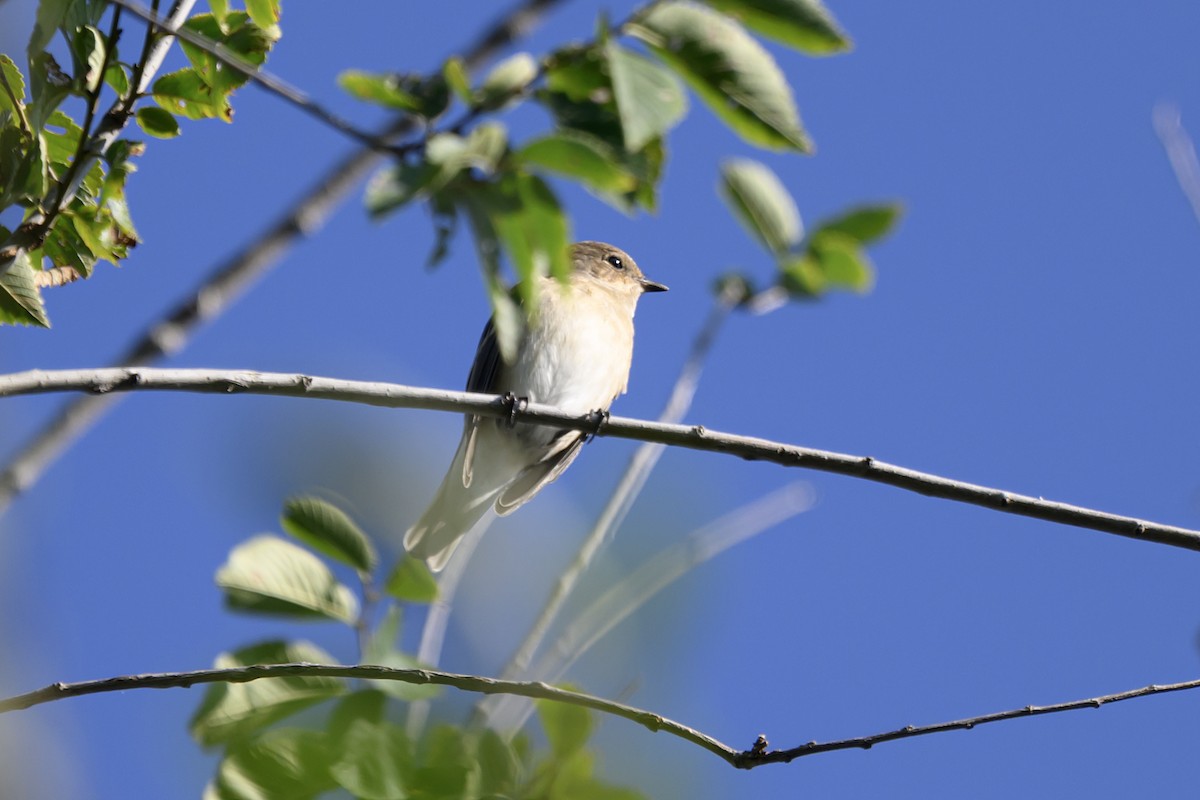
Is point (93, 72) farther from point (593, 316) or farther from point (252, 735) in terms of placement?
point (593, 316)

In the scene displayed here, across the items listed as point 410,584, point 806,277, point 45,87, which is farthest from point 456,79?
point 410,584

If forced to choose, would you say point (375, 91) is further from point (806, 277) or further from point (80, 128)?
point (80, 128)

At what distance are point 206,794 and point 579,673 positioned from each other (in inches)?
129

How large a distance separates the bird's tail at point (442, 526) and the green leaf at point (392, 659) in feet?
11.3

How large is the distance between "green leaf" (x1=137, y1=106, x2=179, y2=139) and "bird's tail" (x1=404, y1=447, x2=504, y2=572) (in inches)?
143

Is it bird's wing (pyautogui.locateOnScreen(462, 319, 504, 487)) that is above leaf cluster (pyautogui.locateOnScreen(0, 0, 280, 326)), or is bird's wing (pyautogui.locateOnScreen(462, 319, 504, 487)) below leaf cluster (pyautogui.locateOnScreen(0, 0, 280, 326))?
above

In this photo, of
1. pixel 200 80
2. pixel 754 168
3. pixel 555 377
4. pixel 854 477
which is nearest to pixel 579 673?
pixel 555 377

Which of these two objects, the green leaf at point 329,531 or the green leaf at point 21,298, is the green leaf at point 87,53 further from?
the green leaf at point 329,531

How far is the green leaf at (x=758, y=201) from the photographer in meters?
2.10

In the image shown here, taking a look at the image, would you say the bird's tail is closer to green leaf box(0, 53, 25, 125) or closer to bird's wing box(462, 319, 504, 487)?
bird's wing box(462, 319, 504, 487)

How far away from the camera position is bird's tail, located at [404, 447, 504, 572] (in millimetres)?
6488

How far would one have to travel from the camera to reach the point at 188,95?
9.82 ft

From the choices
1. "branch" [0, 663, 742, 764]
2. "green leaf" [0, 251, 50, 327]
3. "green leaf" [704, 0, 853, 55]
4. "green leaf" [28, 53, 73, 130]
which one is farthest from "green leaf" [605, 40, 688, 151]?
"green leaf" [0, 251, 50, 327]

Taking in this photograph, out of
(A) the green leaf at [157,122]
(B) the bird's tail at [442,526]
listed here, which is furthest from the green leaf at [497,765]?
→ (B) the bird's tail at [442,526]
